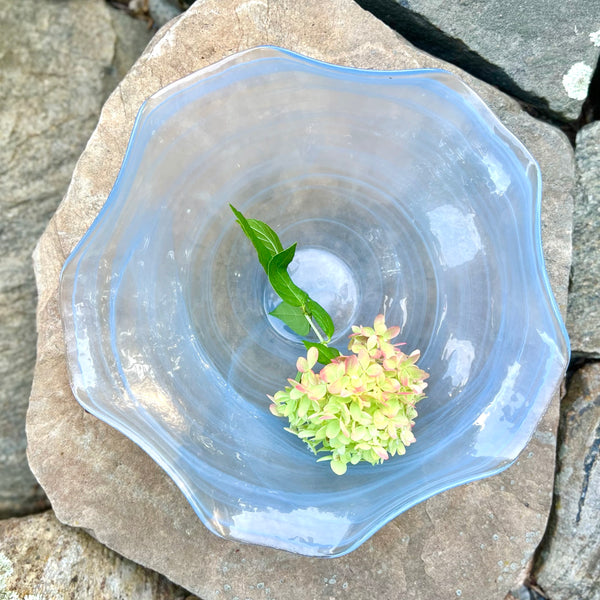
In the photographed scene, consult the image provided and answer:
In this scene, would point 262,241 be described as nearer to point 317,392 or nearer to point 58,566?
point 317,392

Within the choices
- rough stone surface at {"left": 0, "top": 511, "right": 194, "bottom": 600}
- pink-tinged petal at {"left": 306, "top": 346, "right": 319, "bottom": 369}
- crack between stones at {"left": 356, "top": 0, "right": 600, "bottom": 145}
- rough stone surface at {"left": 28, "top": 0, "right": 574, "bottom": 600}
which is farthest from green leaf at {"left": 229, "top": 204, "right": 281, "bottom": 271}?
rough stone surface at {"left": 0, "top": 511, "right": 194, "bottom": 600}

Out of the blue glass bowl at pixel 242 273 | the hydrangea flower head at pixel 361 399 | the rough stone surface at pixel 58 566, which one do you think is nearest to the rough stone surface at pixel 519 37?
the blue glass bowl at pixel 242 273

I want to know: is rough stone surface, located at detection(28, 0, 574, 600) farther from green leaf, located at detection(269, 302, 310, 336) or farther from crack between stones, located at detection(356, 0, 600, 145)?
green leaf, located at detection(269, 302, 310, 336)

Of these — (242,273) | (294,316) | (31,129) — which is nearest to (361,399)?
(294,316)

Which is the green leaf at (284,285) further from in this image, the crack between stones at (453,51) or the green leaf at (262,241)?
the crack between stones at (453,51)

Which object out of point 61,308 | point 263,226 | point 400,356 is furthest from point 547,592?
point 61,308
